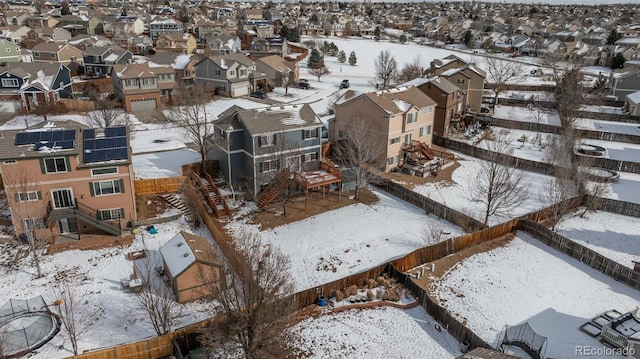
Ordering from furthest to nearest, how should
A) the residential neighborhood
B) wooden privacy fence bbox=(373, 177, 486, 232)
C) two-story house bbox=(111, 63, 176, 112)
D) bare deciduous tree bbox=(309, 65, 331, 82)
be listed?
bare deciduous tree bbox=(309, 65, 331, 82), two-story house bbox=(111, 63, 176, 112), wooden privacy fence bbox=(373, 177, 486, 232), the residential neighborhood

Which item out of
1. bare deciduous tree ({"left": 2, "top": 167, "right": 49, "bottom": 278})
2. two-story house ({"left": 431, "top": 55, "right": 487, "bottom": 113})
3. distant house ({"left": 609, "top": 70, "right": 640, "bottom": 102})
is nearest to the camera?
bare deciduous tree ({"left": 2, "top": 167, "right": 49, "bottom": 278})

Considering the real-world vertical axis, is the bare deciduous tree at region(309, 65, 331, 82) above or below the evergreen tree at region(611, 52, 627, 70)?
below

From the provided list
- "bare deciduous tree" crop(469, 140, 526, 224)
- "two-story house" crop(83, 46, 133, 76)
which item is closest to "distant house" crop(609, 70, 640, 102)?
"bare deciduous tree" crop(469, 140, 526, 224)

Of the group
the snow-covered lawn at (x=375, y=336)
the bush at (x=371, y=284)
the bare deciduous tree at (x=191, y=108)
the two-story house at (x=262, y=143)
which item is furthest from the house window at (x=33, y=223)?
the bush at (x=371, y=284)

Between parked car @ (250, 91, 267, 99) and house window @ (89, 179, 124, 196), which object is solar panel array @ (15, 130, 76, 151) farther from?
parked car @ (250, 91, 267, 99)

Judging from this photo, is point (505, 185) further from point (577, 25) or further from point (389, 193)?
point (577, 25)

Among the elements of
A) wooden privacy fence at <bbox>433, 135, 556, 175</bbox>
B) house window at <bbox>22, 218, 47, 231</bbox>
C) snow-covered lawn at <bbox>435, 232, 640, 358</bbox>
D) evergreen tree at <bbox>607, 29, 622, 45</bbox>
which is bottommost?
snow-covered lawn at <bbox>435, 232, 640, 358</bbox>

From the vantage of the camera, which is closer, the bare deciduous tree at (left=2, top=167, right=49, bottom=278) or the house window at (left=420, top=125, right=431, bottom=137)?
the bare deciduous tree at (left=2, top=167, right=49, bottom=278)

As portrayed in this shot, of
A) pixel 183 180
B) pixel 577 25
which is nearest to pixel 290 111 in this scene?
pixel 183 180
